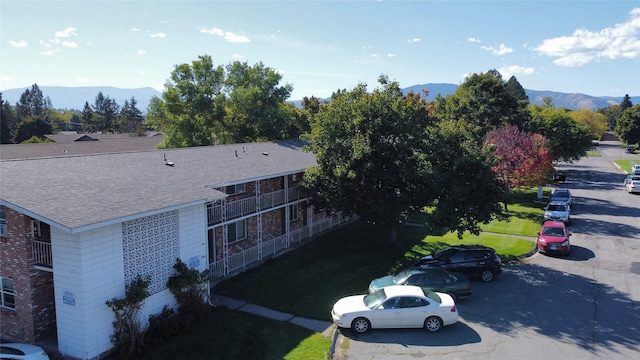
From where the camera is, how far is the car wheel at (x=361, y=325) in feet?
48.0

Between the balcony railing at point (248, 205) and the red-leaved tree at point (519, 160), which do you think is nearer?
the balcony railing at point (248, 205)

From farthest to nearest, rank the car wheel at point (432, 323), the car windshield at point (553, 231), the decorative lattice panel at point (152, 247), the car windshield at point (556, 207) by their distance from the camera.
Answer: the car windshield at point (556, 207) → the car windshield at point (553, 231) → the car wheel at point (432, 323) → the decorative lattice panel at point (152, 247)

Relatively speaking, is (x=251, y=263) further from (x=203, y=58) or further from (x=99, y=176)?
(x=203, y=58)

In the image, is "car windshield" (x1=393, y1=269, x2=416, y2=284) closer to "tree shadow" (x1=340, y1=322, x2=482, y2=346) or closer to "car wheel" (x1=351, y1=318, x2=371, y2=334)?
"tree shadow" (x1=340, y1=322, x2=482, y2=346)

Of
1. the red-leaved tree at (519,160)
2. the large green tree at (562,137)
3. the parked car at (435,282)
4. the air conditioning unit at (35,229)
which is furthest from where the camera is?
the large green tree at (562,137)

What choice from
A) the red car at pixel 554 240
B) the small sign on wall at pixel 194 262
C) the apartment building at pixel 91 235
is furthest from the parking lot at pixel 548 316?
the apartment building at pixel 91 235

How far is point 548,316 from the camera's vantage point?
643 inches

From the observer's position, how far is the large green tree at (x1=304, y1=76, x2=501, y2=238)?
2106cm

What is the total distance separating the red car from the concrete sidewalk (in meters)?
14.3

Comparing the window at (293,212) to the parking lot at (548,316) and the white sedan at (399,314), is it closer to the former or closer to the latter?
the parking lot at (548,316)

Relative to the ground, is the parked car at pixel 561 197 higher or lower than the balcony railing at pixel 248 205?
lower

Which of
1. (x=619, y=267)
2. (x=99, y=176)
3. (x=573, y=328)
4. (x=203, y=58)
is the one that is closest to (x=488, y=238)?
(x=619, y=267)

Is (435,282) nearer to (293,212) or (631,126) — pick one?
(293,212)

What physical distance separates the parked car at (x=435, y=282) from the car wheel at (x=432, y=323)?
2.25 m
